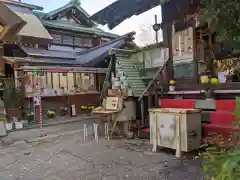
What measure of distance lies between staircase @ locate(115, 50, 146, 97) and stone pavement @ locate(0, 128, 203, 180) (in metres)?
2.62

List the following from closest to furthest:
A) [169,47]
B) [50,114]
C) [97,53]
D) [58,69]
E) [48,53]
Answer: [169,47] < [58,69] < [50,114] < [48,53] < [97,53]

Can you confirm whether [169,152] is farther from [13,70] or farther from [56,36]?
[56,36]

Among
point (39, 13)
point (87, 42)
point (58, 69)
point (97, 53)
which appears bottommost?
point (58, 69)

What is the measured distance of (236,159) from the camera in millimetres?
1308

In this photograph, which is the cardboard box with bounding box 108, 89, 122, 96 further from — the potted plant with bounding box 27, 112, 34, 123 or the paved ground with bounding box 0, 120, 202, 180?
the potted plant with bounding box 27, 112, 34, 123

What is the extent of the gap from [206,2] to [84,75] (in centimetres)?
1610

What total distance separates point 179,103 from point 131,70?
11.2ft

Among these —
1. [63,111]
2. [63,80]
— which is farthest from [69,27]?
[63,111]

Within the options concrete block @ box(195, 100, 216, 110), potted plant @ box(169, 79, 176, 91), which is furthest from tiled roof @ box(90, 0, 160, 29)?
concrete block @ box(195, 100, 216, 110)

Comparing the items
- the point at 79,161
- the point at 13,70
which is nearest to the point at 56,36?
the point at 13,70

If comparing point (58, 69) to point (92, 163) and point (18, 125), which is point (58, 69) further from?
point (92, 163)

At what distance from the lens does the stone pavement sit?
4844 millimetres

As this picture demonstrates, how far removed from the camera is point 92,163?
571 centimetres

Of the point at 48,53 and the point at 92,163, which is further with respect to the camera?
the point at 48,53
